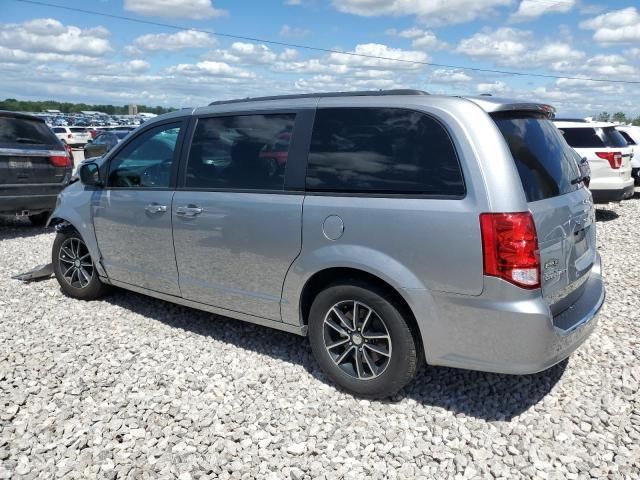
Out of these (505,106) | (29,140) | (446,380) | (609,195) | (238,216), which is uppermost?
(505,106)

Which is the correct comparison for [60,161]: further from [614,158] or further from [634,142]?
[634,142]

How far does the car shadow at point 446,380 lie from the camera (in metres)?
3.38

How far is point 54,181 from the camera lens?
8781mm

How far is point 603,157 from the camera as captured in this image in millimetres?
9953

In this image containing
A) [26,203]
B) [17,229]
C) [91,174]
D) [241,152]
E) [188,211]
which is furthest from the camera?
[17,229]

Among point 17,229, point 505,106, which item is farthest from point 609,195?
point 17,229

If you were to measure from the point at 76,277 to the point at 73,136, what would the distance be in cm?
3081

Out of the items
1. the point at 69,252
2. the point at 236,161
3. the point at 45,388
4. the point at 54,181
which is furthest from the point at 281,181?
the point at 54,181

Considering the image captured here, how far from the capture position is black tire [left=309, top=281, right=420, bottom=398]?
318 centimetres

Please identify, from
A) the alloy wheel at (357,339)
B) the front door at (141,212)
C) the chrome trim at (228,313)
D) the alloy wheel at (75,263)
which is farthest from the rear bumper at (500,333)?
the alloy wheel at (75,263)

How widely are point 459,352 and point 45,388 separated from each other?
108 inches

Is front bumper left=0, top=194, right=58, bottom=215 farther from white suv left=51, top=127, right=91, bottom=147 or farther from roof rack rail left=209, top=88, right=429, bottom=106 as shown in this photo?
white suv left=51, top=127, right=91, bottom=147

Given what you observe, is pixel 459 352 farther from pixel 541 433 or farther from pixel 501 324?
pixel 541 433

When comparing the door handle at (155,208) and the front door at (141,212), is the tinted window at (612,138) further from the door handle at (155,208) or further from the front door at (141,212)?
the door handle at (155,208)
